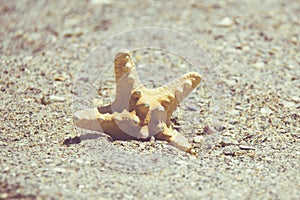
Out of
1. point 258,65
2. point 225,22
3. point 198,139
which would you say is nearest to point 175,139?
point 198,139

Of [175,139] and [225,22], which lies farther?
[225,22]

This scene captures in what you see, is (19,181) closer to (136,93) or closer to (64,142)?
(64,142)

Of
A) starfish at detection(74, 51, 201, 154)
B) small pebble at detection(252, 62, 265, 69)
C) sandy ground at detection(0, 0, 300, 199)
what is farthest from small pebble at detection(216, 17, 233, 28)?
starfish at detection(74, 51, 201, 154)

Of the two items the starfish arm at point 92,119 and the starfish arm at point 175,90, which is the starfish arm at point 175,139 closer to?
the starfish arm at point 175,90

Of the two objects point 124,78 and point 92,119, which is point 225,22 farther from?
point 92,119

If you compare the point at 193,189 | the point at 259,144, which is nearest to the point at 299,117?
the point at 259,144

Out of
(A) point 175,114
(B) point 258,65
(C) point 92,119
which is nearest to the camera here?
(C) point 92,119
